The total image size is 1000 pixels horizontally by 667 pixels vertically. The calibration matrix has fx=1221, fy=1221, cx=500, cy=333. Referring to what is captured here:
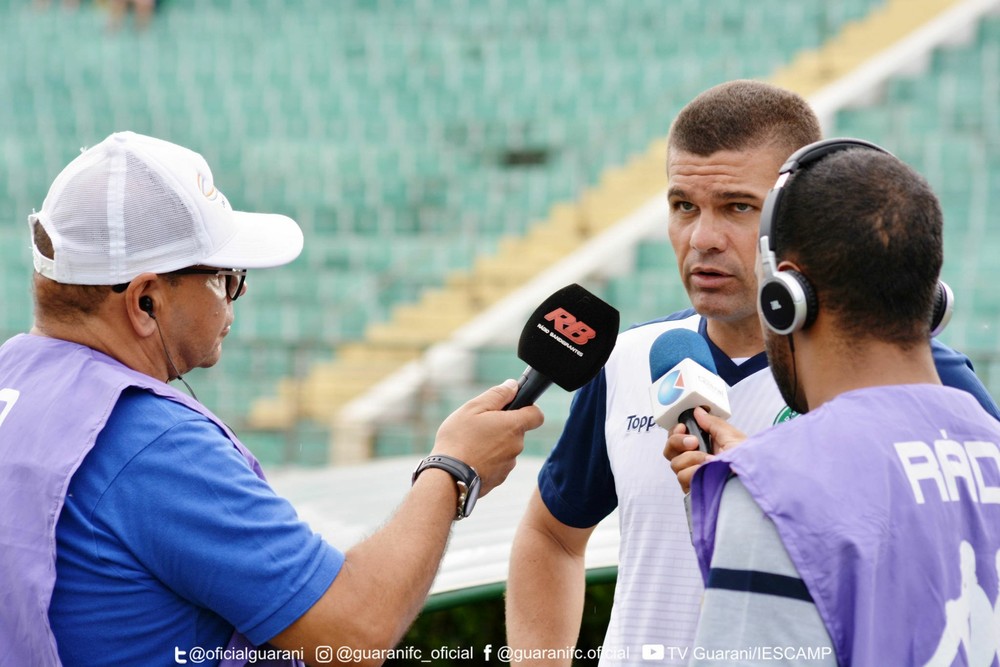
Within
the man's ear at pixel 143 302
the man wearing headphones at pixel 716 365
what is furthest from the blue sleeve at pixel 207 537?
the man wearing headphones at pixel 716 365

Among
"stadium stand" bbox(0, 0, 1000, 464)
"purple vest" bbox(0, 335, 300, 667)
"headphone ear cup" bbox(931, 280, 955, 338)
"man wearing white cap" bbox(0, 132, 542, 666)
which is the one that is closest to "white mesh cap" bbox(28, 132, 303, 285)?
"man wearing white cap" bbox(0, 132, 542, 666)

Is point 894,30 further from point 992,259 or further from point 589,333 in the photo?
point 589,333

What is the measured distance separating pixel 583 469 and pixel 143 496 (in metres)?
0.86

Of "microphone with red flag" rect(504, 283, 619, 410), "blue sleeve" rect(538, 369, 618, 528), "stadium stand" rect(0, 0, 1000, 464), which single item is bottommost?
"stadium stand" rect(0, 0, 1000, 464)

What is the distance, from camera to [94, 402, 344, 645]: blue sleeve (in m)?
1.56

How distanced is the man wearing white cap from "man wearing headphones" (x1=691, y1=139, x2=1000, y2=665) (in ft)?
1.72

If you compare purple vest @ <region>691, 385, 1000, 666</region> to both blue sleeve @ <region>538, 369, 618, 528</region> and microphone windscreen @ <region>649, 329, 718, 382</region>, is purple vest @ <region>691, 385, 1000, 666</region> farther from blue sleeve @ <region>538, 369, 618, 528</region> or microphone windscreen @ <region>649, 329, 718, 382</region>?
blue sleeve @ <region>538, 369, 618, 528</region>

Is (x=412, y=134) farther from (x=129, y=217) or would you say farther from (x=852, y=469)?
(x=852, y=469)

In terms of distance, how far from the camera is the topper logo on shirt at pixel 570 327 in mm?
1830

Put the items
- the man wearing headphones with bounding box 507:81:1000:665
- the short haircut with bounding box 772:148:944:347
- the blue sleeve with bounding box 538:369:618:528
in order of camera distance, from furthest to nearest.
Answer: the blue sleeve with bounding box 538:369:618:528 < the man wearing headphones with bounding box 507:81:1000:665 < the short haircut with bounding box 772:148:944:347

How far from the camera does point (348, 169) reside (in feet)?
37.4

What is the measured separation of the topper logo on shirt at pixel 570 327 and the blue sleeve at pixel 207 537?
51cm

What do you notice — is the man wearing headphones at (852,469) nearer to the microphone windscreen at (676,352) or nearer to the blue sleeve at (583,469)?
the microphone windscreen at (676,352)

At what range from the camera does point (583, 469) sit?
2178mm
